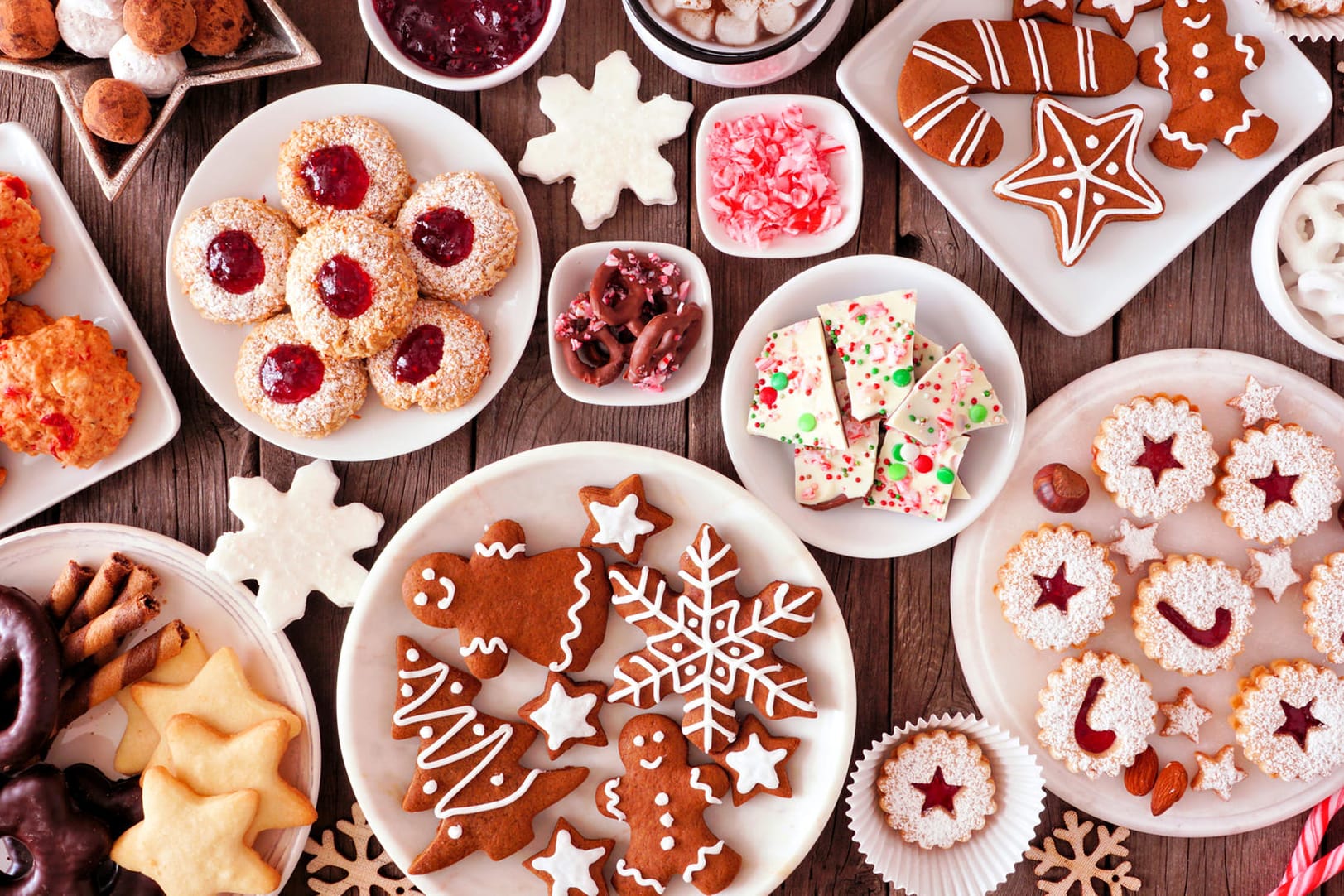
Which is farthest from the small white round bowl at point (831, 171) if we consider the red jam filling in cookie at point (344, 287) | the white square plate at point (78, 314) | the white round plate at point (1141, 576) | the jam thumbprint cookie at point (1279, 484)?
the white square plate at point (78, 314)

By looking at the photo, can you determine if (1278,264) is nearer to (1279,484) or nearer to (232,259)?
(1279,484)

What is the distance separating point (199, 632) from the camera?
2.12 m

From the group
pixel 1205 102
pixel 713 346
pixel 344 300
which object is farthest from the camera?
pixel 713 346

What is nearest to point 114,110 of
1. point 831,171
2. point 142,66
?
point 142,66

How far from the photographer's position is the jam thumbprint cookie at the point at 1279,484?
2.11 meters

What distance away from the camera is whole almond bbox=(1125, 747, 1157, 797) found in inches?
83.4

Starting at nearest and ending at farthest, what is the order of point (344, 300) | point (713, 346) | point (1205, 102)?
1. point (344, 300)
2. point (1205, 102)
3. point (713, 346)

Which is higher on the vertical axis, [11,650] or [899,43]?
[899,43]

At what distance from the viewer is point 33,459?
6.89 feet

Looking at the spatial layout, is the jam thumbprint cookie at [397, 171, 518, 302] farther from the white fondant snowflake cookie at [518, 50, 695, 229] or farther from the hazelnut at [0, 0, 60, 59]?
the hazelnut at [0, 0, 60, 59]

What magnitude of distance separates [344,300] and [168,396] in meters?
0.58

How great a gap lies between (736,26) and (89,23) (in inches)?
57.1

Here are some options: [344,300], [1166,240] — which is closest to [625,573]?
[344,300]

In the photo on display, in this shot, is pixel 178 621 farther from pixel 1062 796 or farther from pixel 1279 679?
pixel 1279 679
